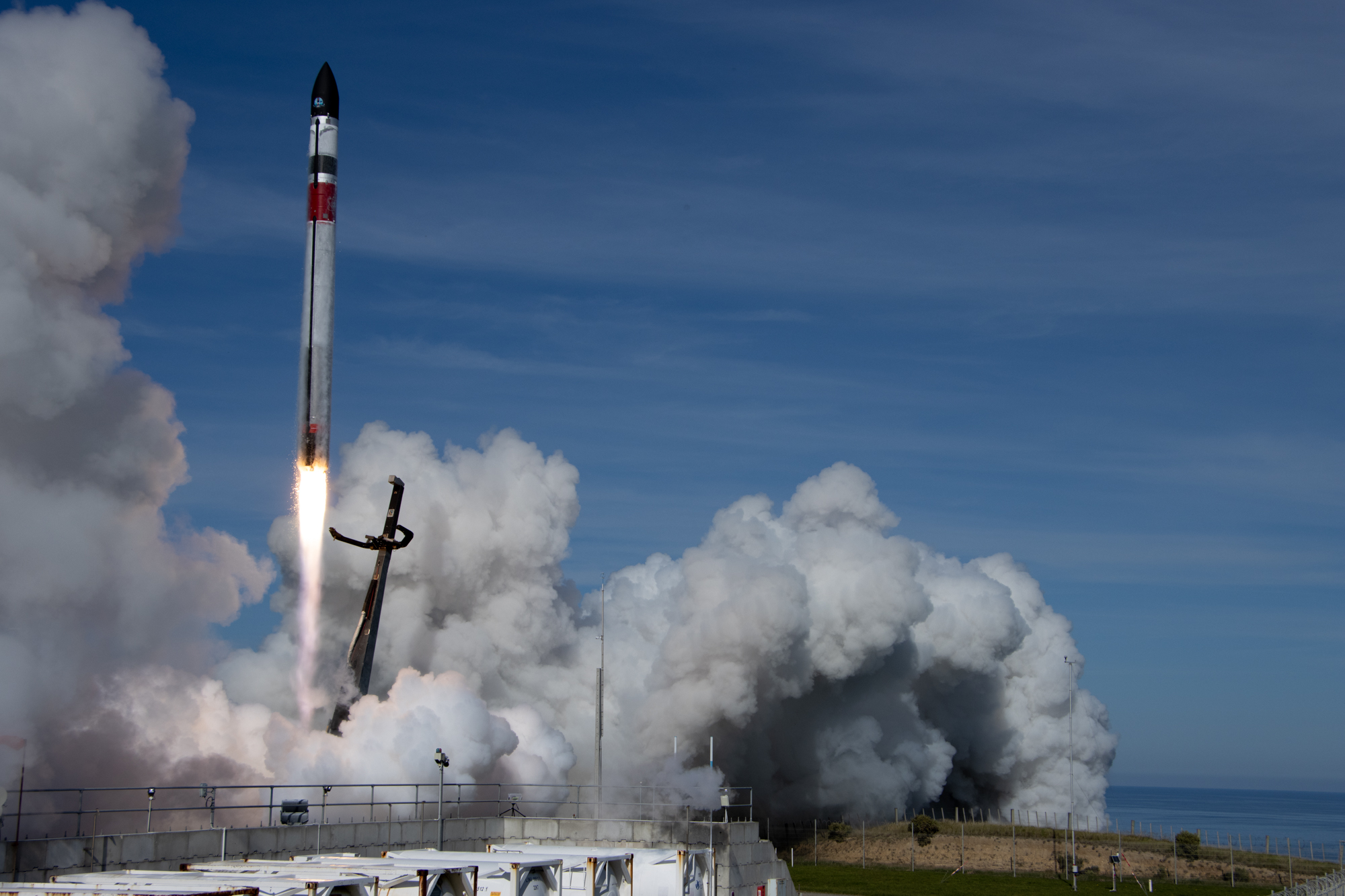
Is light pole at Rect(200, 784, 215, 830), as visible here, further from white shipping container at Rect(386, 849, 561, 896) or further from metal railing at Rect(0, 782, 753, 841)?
white shipping container at Rect(386, 849, 561, 896)

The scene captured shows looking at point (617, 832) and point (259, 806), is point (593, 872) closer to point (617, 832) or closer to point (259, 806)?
point (259, 806)

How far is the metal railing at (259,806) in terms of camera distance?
3136 centimetres

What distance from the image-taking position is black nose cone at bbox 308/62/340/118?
47.1 metres

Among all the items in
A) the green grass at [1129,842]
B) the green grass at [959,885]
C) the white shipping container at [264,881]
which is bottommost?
the green grass at [959,885]

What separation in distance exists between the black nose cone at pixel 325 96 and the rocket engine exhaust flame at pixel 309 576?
12.2 meters

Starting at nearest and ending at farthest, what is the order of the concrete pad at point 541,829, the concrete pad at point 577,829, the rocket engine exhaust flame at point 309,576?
the concrete pad at point 577,829 → the concrete pad at point 541,829 → the rocket engine exhaust flame at point 309,576

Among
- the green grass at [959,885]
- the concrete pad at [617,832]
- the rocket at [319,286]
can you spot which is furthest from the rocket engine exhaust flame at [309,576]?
the green grass at [959,885]

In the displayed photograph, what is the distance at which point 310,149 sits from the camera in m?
47.3

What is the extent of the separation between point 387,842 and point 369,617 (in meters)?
16.3

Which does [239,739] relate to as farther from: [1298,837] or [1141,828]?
[1298,837]

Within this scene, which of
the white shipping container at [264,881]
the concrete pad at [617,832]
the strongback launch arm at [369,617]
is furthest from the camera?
the strongback launch arm at [369,617]

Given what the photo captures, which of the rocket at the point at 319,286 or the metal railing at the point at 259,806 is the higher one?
the rocket at the point at 319,286

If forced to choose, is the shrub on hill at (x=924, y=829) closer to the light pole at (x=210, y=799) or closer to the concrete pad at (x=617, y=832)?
the concrete pad at (x=617, y=832)

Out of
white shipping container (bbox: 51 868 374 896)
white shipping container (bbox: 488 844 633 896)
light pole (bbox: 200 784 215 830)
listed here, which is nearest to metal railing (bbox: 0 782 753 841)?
light pole (bbox: 200 784 215 830)
